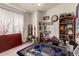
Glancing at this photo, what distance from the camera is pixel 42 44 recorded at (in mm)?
1726

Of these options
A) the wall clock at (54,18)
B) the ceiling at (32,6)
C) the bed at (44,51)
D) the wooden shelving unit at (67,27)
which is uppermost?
the ceiling at (32,6)

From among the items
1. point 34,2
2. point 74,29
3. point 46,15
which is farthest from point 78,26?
point 34,2

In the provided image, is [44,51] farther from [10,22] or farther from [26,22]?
[10,22]

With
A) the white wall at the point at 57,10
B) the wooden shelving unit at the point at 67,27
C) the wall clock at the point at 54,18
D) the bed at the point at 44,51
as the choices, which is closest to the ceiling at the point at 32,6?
the white wall at the point at 57,10

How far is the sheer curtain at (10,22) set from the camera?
164cm

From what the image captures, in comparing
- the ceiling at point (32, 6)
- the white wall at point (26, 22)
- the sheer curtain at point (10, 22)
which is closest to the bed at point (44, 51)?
the white wall at point (26, 22)

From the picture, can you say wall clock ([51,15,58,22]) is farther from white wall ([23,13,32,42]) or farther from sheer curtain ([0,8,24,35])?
sheer curtain ([0,8,24,35])

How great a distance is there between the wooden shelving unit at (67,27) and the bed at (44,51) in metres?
0.20

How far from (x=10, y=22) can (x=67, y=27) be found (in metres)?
0.99

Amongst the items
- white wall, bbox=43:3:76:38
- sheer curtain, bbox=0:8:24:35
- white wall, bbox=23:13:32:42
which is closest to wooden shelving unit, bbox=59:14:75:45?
white wall, bbox=43:3:76:38

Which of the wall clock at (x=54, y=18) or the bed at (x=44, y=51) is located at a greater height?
the wall clock at (x=54, y=18)

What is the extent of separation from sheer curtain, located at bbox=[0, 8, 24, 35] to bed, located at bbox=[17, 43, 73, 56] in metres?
0.36

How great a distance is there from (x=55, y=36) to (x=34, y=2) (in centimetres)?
70

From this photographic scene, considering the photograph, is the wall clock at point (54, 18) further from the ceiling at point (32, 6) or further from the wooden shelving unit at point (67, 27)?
the ceiling at point (32, 6)
